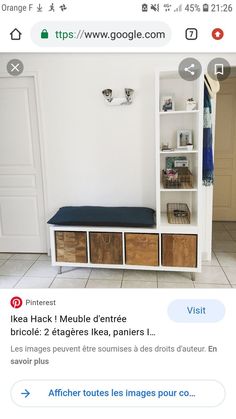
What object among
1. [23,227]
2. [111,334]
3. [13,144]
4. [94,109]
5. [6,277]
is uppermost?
[94,109]

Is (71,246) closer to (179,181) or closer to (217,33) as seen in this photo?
(179,181)

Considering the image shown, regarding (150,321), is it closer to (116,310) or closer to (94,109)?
(116,310)

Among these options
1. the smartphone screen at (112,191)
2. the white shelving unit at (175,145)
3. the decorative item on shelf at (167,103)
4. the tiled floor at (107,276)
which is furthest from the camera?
the decorative item on shelf at (167,103)

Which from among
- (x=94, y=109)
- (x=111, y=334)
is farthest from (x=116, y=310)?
(x=94, y=109)

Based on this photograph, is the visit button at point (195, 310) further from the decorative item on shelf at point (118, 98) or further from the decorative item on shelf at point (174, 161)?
the decorative item on shelf at point (118, 98)

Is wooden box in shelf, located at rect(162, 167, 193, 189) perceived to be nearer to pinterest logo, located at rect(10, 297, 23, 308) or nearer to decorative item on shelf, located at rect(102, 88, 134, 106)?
decorative item on shelf, located at rect(102, 88, 134, 106)

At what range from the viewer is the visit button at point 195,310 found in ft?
2.61

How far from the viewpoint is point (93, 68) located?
2.72 metres

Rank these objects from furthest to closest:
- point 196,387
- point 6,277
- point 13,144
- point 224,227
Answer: point 224,227 < point 13,144 < point 6,277 < point 196,387

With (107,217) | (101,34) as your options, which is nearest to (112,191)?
(107,217)

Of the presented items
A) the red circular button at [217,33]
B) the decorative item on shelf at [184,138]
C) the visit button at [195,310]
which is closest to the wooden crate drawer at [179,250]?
the decorative item on shelf at [184,138]

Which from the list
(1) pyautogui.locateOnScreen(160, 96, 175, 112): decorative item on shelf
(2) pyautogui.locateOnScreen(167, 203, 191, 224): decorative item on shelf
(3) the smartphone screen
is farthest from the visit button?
(1) pyautogui.locateOnScreen(160, 96, 175, 112): decorative item on shelf

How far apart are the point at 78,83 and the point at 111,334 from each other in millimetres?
2471

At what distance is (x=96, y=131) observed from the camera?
285 cm
